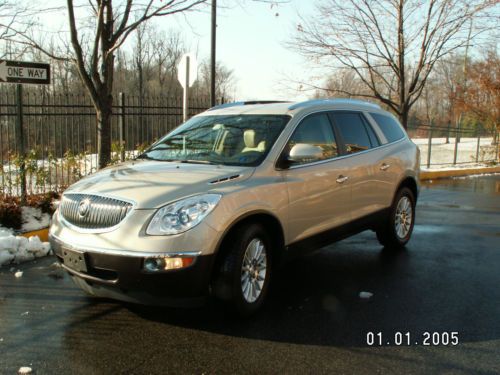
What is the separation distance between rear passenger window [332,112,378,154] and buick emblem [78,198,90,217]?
2.83 meters

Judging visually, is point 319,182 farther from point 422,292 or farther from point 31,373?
point 31,373

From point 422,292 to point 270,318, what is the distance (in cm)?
164

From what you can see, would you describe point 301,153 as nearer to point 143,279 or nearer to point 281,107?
point 281,107

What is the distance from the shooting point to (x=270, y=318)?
13.7 ft

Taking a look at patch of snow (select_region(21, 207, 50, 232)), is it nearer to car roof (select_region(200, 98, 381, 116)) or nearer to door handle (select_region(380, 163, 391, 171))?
car roof (select_region(200, 98, 381, 116))

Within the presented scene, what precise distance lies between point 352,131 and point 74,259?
3.37 m

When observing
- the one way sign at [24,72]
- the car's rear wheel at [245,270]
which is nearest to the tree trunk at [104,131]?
the one way sign at [24,72]

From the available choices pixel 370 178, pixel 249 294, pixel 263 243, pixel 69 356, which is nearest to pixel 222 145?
pixel 263 243

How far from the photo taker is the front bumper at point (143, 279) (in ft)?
11.8

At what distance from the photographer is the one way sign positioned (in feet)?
23.5

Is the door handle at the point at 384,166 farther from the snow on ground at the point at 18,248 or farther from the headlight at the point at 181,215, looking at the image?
the snow on ground at the point at 18,248

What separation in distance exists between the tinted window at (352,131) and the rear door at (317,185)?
0.21 metres

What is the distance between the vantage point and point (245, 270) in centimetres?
405

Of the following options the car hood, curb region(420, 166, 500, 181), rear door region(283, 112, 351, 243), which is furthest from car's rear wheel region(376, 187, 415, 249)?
curb region(420, 166, 500, 181)
